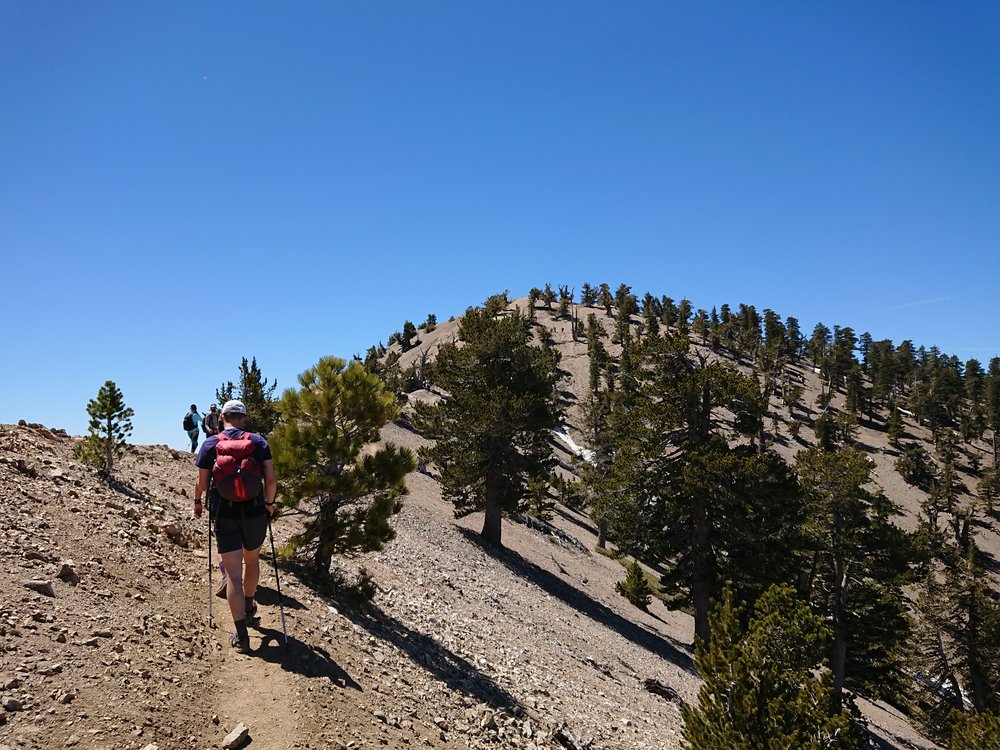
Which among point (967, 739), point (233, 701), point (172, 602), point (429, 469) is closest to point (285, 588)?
point (172, 602)

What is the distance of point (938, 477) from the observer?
306 feet

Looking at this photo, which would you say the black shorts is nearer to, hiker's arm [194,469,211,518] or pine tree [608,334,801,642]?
hiker's arm [194,469,211,518]

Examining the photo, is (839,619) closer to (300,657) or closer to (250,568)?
(300,657)

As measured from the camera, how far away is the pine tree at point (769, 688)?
7.44 metres

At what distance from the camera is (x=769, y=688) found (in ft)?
25.8

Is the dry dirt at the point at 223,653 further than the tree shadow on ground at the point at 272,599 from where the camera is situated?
No

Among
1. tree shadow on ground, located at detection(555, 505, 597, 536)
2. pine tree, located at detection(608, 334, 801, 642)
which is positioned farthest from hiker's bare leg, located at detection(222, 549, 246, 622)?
tree shadow on ground, located at detection(555, 505, 597, 536)

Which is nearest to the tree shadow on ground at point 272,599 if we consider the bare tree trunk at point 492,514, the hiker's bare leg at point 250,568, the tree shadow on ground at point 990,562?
the hiker's bare leg at point 250,568

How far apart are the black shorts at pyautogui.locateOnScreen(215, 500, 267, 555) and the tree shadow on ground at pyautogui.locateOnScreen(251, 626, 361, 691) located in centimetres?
120

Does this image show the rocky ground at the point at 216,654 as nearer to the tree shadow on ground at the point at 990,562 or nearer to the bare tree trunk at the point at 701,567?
the bare tree trunk at the point at 701,567

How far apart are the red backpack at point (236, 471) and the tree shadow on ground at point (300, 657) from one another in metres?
1.77

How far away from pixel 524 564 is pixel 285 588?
16243 mm

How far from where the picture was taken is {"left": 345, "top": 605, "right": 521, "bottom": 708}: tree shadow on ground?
8.51m

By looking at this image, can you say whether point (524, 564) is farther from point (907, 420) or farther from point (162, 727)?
point (907, 420)
